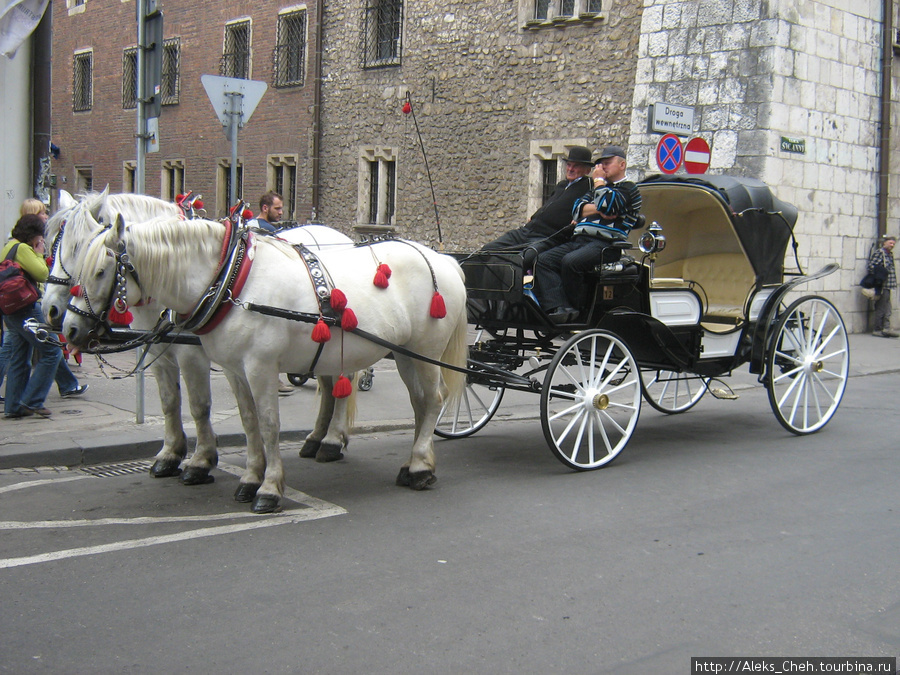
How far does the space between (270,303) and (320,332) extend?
320 millimetres

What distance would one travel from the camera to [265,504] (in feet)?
16.5

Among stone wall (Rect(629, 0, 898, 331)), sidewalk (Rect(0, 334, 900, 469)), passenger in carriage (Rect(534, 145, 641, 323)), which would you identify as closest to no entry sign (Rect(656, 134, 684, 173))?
sidewalk (Rect(0, 334, 900, 469))

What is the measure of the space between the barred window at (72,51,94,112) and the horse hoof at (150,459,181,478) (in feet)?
88.7

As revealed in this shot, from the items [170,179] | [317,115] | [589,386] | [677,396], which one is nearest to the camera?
[589,386]

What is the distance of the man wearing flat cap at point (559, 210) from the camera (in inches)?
272

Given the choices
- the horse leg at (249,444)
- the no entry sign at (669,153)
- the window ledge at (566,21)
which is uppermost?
the window ledge at (566,21)

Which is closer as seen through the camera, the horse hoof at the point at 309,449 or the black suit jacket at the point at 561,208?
the horse hoof at the point at 309,449

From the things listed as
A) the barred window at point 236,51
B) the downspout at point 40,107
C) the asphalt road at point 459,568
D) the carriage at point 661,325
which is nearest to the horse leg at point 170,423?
the asphalt road at point 459,568

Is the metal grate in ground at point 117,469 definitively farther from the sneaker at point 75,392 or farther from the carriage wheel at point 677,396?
the carriage wheel at point 677,396

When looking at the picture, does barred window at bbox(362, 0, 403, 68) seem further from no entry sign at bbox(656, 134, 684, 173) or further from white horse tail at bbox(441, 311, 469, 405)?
white horse tail at bbox(441, 311, 469, 405)

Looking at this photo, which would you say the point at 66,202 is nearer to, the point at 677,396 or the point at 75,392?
the point at 75,392

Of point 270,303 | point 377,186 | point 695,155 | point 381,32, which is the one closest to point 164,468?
point 270,303

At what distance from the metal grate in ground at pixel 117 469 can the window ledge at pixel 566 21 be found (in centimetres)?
1248

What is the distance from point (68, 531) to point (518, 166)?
45.2 feet
